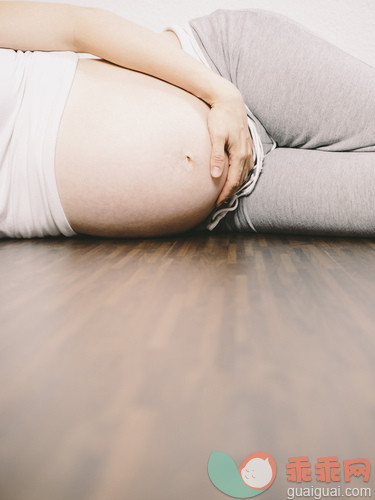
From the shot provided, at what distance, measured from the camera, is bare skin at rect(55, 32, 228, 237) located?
0.64 metres

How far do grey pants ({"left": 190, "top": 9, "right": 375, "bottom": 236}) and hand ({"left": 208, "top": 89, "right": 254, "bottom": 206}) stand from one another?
0.08 metres

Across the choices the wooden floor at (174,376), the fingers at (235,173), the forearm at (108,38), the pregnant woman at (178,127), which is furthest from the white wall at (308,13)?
the wooden floor at (174,376)

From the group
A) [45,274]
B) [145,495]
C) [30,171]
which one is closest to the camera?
[145,495]

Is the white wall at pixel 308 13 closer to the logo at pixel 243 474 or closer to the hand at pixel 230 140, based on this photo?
the hand at pixel 230 140

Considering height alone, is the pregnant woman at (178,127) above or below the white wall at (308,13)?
below

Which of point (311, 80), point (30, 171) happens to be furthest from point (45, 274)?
point (311, 80)

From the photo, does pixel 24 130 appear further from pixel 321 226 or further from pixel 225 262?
pixel 321 226

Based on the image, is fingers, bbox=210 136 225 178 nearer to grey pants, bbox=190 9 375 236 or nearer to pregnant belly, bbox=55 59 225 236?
pregnant belly, bbox=55 59 225 236

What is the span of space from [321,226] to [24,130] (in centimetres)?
54

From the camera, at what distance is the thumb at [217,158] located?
669 millimetres

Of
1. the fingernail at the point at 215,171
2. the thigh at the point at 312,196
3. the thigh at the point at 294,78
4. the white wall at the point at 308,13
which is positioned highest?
the white wall at the point at 308,13

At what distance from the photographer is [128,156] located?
2.08 ft

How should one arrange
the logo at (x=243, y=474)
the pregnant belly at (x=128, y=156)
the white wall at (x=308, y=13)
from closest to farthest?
the logo at (x=243, y=474), the pregnant belly at (x=128, y=156), the white wall at (x=308, y=13)

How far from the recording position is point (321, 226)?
0.72m
